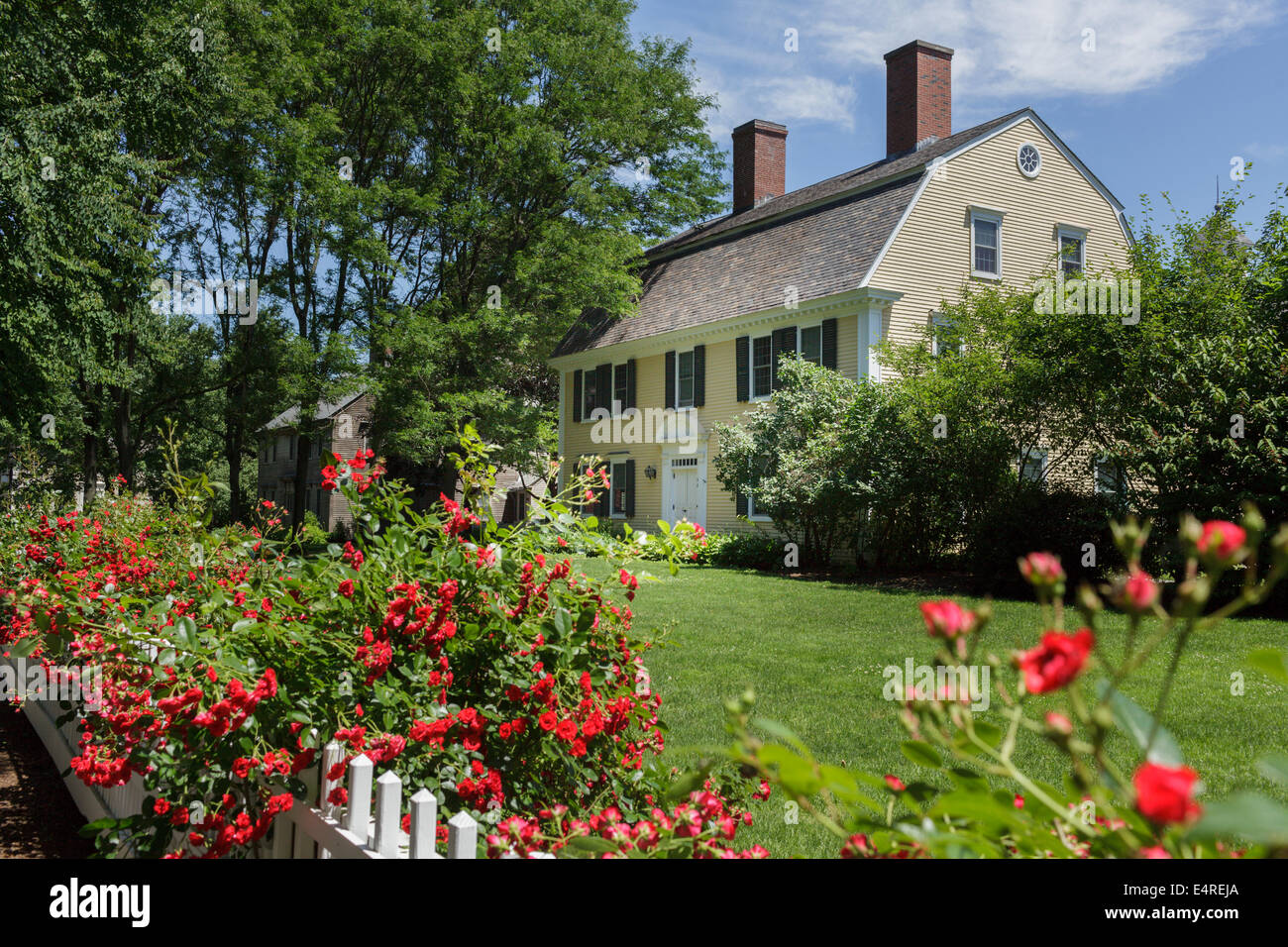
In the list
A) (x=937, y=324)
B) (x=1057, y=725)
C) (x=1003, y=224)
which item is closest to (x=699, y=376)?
(x=937, y=324)

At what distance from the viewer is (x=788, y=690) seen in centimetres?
668

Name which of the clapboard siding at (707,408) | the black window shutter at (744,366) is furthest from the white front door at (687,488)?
the black window shutter at (744,366)

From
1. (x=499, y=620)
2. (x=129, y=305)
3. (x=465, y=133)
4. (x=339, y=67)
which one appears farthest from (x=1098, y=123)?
(x=499, y=620)

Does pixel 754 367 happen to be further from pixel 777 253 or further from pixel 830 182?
pixel 830 182

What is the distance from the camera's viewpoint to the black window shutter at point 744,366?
2052 centimetres

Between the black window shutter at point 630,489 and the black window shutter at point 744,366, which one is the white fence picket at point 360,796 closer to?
→ the black window shutter at point 744,366

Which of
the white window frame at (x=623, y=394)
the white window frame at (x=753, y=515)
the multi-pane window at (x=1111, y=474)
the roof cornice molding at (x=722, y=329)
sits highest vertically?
the roof cornice molding at (x=722, y=329)

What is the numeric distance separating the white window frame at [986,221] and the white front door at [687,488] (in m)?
7.21

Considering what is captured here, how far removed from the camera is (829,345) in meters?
18.9

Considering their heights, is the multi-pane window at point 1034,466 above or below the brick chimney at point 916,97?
below

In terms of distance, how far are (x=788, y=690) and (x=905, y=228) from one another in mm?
14418

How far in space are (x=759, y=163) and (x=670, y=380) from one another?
22.5 ft

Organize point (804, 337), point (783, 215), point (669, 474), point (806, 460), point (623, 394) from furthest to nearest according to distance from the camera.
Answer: point (623, 394) → point (669, 474) → point (783, 215) → point (804, 337) → point (806, 460)

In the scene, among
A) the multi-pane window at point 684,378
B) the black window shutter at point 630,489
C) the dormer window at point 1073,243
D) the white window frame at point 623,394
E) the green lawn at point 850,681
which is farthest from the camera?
the white window frame at point 623,394
